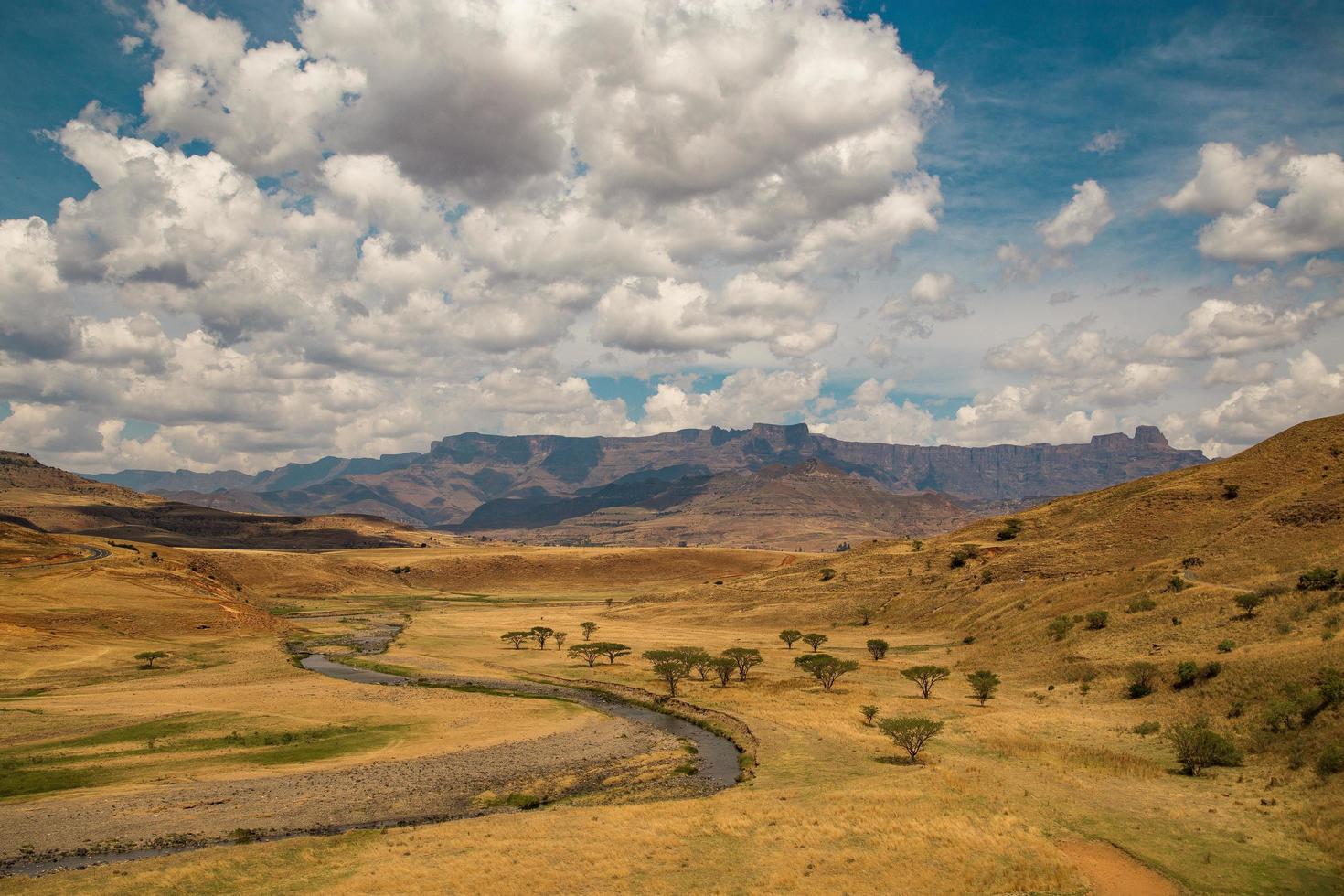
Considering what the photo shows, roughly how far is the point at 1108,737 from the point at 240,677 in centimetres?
7894

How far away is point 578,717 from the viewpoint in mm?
59938

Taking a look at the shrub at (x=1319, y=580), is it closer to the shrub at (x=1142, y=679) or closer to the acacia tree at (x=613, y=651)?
the shrub at (x=1142, y=679)

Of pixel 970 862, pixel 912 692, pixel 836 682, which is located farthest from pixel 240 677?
pixel 970 862

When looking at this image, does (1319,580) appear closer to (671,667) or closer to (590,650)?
(671,667)

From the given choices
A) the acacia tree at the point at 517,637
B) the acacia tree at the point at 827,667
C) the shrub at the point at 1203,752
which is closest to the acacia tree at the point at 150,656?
the acacia tree at the point at 517,637

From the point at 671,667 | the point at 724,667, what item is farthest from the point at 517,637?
the point at 724,667

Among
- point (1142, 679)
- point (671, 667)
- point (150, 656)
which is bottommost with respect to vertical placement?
point (150, 656)

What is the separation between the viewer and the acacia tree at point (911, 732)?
4153cm

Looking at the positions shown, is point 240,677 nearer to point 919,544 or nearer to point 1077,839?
point 1077,839

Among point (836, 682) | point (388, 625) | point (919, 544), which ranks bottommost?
point (388, 625)

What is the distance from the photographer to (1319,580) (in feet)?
178

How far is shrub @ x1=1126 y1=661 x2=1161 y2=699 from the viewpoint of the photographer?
166 feet

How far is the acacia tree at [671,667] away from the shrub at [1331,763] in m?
45.9

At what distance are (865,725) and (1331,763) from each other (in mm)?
25913
